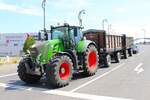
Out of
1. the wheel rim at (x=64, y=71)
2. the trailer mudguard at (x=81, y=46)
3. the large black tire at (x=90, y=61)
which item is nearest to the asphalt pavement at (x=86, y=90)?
the wheel rim at (x=64, y=71)

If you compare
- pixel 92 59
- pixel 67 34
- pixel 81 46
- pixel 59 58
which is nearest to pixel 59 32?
pixel 67 34

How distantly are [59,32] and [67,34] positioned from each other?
537mm

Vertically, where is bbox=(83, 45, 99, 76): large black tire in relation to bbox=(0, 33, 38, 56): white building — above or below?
below

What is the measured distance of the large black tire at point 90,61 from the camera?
1728 centimetres

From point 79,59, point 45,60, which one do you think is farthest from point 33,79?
point 79,59

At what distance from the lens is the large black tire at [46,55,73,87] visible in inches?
551

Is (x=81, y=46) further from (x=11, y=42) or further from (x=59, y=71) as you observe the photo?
(x=11, y=42)

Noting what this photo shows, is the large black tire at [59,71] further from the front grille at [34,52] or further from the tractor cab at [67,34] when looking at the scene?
the tractor cab at [67,34]

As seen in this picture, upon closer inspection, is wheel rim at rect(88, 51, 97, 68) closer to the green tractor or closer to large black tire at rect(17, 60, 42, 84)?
the green tractor

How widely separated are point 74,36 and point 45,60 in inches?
112

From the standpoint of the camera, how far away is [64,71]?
1488cm

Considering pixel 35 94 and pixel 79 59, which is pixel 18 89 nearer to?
pixel 35 94

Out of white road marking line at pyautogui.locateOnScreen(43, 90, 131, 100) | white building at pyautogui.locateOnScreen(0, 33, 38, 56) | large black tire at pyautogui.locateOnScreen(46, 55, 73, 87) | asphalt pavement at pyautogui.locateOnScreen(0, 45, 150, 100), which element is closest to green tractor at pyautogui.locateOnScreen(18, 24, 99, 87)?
large black tire at pyautogui.locateOnScreen(46, 55, 73, 87)

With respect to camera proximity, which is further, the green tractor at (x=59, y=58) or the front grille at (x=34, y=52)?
the front grille at (x=34, y=52)
